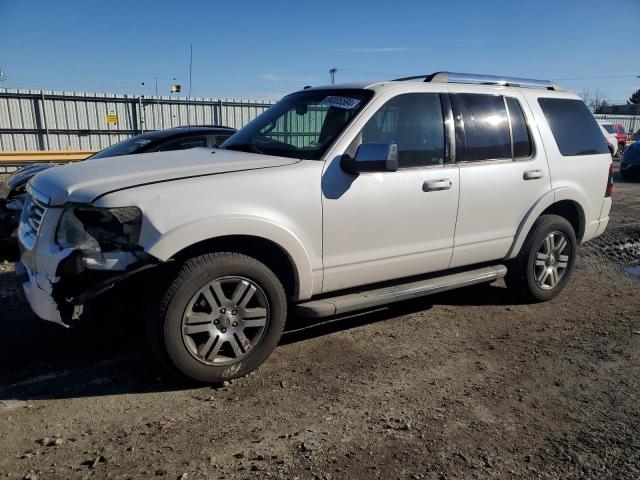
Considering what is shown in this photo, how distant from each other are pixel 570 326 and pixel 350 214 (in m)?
2.39

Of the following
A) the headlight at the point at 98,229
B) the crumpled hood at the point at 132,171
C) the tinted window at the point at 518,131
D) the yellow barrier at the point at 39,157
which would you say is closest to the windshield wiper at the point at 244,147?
the crumpled hood at the point at 132,171

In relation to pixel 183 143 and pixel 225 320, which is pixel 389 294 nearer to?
pixel 225 320

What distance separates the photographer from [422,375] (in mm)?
3635

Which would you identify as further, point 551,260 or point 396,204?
point 551,260

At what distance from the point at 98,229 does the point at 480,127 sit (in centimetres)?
315

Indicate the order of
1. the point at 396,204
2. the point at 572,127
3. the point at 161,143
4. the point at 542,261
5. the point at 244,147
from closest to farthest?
the point at 396,204, the point at 244,147, the point at 542,261, the point at 572,127, the point at 161,143

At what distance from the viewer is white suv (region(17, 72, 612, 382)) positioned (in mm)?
3086

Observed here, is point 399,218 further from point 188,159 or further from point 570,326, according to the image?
point 570,326

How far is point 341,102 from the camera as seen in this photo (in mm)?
4121

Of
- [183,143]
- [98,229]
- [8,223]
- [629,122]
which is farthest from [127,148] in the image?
[629,122]

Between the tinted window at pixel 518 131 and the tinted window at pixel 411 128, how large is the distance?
2.84ft

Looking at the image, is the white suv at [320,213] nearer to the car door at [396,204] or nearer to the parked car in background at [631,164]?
the car door at [396,204]

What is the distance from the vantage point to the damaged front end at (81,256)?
3.00m

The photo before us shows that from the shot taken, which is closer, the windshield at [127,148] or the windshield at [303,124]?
the windshield at [303,124]
